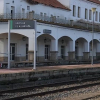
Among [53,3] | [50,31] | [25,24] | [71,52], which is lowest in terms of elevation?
[71,52]

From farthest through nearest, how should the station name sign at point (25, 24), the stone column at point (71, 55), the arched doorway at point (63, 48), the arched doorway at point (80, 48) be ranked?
the arched doorway at point (80, 48) < the arched doorway at point (63, 48) < the stone column at point (71, 55) < the station name sign at point (25, 24)

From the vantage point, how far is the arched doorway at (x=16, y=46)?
3584 cm

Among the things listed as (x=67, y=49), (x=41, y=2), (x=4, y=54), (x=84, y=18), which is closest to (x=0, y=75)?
(x=4, y=54)

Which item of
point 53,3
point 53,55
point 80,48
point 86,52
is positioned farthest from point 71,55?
point 53,3

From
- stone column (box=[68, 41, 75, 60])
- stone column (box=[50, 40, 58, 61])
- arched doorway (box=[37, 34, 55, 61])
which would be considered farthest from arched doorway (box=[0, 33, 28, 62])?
stone column (box=[68, 41, 75, 60])

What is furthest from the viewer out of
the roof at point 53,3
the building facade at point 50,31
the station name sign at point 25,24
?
the roof at point 53,3

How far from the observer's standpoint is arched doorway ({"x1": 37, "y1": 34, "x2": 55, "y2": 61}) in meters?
38.9

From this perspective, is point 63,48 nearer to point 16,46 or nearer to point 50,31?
point 50,31

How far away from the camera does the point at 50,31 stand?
3641cm

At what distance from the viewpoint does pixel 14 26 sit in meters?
23.8

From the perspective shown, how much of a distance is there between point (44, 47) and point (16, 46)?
474cm

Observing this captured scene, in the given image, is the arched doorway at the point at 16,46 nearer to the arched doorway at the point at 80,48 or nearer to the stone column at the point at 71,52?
the stone column at the point at 71,52

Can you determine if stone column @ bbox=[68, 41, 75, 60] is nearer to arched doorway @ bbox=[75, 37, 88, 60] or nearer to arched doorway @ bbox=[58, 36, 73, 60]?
arched doorway @ bbox=[58, 36, 73, 60]

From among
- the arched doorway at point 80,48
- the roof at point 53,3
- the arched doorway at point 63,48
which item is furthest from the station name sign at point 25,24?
the arched doorway at point 80,48
